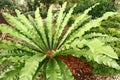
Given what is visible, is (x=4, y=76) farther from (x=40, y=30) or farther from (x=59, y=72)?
(x=40, y=30)

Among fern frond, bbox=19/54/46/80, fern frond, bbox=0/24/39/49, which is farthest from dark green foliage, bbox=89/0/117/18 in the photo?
fern frond, bbox=19/54/46/80

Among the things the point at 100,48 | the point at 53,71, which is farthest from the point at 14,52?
Answer: the point at 100,48

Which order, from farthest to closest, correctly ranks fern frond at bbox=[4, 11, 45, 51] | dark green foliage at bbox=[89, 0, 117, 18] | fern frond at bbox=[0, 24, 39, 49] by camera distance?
1. dark green foliage at bbox=[89, 0, 117, 18]
2. fern frond at bbox=[4, 11, 45, 51]
3. fern frond at bbox=[0, 24, 39, 49]

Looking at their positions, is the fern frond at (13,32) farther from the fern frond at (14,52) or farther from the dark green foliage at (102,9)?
the dark green foliage at (102,9)

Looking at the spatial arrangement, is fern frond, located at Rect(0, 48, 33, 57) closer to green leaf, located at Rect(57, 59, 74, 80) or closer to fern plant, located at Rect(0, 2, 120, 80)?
fern plant, located at Rect(0, 2, 120, 80)

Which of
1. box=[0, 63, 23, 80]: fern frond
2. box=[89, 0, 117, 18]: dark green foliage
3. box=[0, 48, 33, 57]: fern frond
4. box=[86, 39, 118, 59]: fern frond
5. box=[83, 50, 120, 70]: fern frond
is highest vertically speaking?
box=[89, 0, 117, 18]: dark green foliage

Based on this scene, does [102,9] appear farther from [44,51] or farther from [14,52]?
[14,52]

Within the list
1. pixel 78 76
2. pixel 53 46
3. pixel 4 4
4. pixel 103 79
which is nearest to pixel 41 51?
pixel 53 46

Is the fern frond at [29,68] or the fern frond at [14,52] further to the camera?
the fern frond at [14,52]

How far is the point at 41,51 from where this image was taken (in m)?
7.98

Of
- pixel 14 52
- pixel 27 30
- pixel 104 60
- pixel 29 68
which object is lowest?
pixel 104 60

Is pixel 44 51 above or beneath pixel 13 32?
beneath

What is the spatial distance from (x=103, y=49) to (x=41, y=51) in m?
2.30

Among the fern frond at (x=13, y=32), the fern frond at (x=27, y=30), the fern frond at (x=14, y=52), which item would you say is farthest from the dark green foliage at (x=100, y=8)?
the fern frond at (x=14, y=52)
